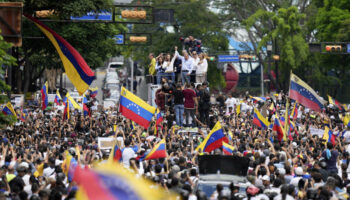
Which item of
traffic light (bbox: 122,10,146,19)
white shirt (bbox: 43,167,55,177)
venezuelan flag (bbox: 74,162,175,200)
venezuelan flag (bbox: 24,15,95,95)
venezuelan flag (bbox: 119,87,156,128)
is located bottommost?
white shirt (bbox: 43,167,55,177)

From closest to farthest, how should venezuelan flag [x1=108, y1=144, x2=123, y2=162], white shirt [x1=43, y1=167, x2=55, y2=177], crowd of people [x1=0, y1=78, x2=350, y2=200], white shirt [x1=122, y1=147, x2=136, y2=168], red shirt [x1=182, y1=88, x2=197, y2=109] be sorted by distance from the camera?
crowd of people [x1=0, y1=78, x2=350, y2=200]
venezuelan flag [x1=108, y1=144, x2=123, y2=162]
white shirt [x1=43, y1=167, x2=55, y2=177]
white shirt [x1=122, y1=147, x2=136, y2=168]
red shirt [x1=182, y1=88, x2=197, y2=109]

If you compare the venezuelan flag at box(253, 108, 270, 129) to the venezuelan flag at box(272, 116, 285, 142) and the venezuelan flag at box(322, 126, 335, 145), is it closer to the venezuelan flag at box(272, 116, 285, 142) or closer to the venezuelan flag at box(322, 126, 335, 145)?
the venezuelan flag at box(272, 116, 285, 142)

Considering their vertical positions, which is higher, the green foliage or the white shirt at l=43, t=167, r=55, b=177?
the green foliage

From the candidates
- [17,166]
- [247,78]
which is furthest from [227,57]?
[17,166]

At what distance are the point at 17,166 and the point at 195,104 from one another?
10555 mm

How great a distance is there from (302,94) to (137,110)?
17.0 ft

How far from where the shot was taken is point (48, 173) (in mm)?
14383

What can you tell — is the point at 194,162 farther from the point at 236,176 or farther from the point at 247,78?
the point at 247,78

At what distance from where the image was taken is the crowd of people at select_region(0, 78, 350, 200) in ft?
39.7

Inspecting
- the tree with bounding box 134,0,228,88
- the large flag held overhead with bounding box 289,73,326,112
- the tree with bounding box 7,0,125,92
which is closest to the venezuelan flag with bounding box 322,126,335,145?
the large flag held overhead with bounding box 289,73,326,112

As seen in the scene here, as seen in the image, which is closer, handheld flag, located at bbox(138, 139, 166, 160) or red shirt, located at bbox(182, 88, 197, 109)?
handheld flag, located at bbox(138, 139, 166, 160)

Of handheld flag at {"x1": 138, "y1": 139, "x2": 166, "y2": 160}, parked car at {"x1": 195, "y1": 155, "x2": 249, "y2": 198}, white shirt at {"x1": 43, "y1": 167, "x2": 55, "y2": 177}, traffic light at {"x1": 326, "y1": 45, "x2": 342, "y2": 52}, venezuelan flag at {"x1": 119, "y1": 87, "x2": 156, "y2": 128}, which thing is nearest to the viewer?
parked car at {"x1": 195, "y1": 155, "x2": 249, "y2": 198}

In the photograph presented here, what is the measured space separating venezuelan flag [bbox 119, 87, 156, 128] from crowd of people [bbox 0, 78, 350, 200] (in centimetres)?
48

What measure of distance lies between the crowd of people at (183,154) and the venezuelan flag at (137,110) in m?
0.48
